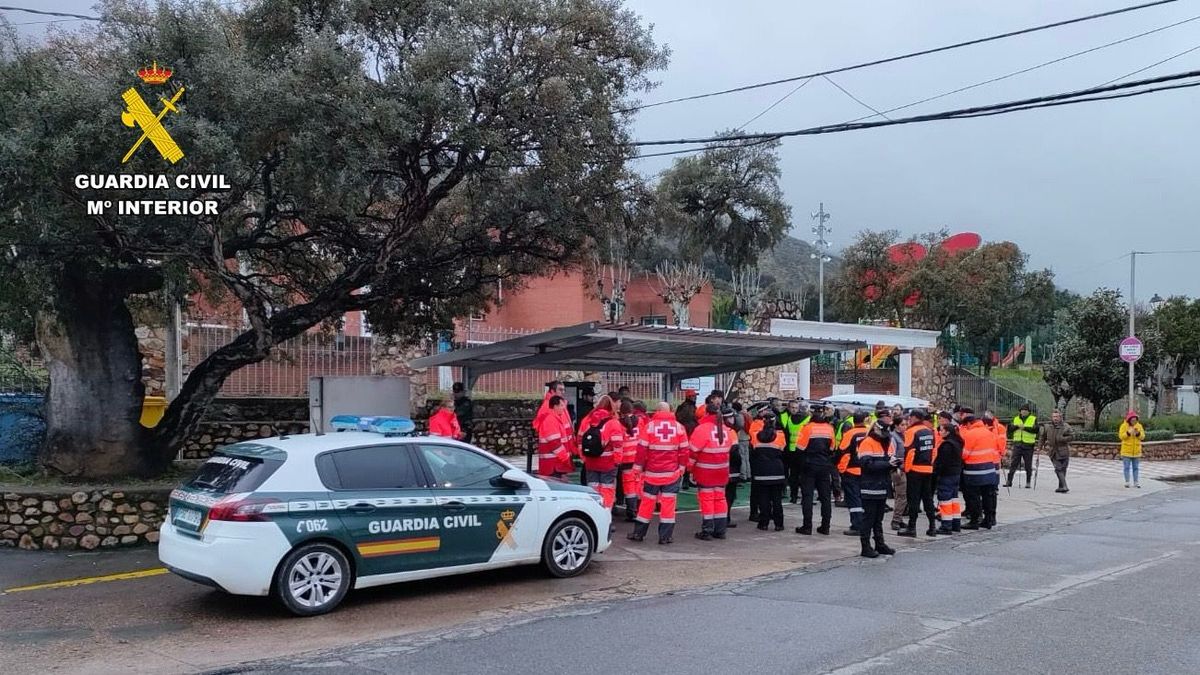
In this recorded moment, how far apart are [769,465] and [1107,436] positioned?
20.2 meters

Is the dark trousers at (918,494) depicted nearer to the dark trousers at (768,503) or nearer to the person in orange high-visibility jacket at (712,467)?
the dark trousers at (768,503)

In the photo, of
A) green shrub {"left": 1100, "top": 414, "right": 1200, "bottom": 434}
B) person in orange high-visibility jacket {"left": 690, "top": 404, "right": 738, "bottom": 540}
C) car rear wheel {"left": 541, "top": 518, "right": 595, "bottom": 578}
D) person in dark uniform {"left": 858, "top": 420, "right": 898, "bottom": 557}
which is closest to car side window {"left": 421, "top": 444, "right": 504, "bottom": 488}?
car rear wheel {"left": 541, "top": 518, "right": 595, "bottom": 578}

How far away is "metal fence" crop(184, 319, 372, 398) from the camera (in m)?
17.7

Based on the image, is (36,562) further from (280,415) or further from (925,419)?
(925,419)

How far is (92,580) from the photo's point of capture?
976 centimetres

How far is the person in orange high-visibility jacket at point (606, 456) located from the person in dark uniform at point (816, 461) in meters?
2.47

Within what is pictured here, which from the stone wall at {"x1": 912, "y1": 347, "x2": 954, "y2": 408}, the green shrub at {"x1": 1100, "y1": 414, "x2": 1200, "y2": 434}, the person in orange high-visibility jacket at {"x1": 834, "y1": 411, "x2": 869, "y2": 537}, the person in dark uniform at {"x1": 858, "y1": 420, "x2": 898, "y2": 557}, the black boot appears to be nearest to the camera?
the person in dark uniform at {"x1": 858, "y1": 420, "x2": 898, "y2": 557}

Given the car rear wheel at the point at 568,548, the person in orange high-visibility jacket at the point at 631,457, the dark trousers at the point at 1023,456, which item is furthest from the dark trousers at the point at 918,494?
the dark trousers at the point at 1023,456

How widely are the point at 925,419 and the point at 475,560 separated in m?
6.71

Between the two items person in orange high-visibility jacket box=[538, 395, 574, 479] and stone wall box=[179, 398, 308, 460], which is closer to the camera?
person in orange high-visibility jacket box=[538, 395, 574, 479]

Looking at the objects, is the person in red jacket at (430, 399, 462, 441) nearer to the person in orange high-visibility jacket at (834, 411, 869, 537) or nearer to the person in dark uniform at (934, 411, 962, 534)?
the person in orange high-visibility jacket at (834, 411, 869, 537)

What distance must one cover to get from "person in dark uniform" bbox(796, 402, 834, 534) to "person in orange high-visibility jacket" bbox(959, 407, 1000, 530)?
239 centimetres

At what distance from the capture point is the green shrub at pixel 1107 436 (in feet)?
93.8

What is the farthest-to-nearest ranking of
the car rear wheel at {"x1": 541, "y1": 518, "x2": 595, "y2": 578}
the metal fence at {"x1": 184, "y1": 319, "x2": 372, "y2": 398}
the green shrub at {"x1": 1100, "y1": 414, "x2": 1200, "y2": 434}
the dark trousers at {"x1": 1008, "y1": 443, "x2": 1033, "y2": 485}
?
the green shrub at {"x1": 1100, "y1": 414, "x2": 1200, "y2": 434} → the dark trousers at {"x1": 1008, "y1": 443, "x2": 1033, "y2": 485} → the metal fence at {"x1": 184, "y1": 319, "x2": 372, "y2": 398} → the car rear wheel at {"x1": 541, "y1": 518, "x2": 595, "y2": 578}
